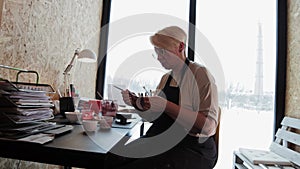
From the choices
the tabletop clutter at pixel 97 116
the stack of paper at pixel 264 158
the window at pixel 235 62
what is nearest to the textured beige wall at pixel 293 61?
the window at pixel 235 62

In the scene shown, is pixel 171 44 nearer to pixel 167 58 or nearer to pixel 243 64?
pixel 167 58

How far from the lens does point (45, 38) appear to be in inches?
53.2

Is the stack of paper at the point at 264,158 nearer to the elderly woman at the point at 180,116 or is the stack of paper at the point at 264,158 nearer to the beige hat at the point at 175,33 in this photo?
the elderly woman at the point at 180,116

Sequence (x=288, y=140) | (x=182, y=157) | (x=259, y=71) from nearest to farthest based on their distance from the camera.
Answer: (x=182, y=157) → (x=288, y=140) → (x=259, y=71)

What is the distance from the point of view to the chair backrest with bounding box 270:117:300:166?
5.39 ft

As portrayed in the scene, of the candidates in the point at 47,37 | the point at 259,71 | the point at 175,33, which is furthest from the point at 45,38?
the point at 259,71

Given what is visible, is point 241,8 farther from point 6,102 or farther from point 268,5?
point 6,102

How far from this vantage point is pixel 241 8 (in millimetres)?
2320

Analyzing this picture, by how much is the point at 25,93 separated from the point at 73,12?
117 cm

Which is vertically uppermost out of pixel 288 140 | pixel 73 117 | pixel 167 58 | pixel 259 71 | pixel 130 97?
pixel 259 71

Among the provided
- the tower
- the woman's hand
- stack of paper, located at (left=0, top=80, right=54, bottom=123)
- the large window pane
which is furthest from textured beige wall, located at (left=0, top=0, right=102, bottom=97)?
the tower

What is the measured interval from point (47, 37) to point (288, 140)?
6.87 feet

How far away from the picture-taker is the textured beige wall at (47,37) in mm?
1055

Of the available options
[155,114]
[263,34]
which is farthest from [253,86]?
[155,114]
